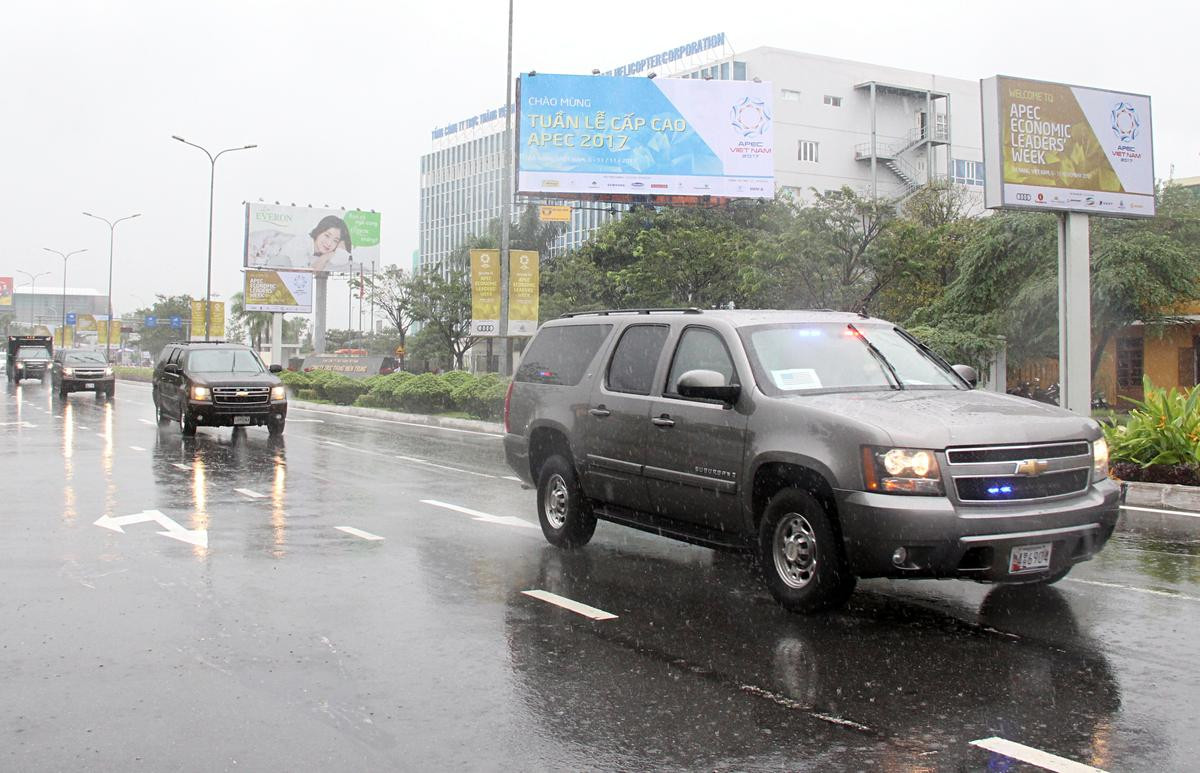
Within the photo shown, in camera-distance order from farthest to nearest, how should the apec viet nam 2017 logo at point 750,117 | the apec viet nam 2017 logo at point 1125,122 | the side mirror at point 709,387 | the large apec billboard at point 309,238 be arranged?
1. the large apec billboard at point 309,238
2. the apec viet nam 2017 logo at point 750,117
3. the apec viet nam 2017 logo at point 1125,122
4. the side mirror at point 709,387

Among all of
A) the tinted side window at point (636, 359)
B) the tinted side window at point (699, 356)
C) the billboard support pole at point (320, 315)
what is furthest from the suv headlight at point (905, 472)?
the billboard support pole at point (320, 315)

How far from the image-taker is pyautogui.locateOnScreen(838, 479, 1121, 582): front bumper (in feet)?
19.2

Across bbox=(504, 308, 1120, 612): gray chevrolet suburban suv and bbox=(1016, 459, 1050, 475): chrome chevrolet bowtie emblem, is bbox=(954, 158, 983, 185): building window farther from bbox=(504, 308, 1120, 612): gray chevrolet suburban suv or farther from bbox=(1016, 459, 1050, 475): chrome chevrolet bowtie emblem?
bbox=(1016, 459, 1050, 475): chrome chevrolet bowtie emblem

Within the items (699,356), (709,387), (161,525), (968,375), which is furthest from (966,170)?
(709,387)

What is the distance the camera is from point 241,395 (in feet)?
66.7

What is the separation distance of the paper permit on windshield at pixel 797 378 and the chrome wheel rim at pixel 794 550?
86 centimetres

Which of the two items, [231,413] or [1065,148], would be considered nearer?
[1065,148]

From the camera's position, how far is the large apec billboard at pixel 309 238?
63.3 m

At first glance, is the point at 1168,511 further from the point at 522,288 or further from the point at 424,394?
the point at 522,288

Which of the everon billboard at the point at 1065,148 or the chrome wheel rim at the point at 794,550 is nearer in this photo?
the chrome wheel rim at the point at 794,550

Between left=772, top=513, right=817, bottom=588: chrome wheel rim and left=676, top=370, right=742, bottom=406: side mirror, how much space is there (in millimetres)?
850

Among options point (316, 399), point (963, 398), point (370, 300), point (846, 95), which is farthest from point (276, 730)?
point (846, 95)

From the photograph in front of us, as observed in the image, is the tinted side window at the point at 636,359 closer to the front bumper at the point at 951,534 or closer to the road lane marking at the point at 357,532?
the front bumper at the point at 951,534

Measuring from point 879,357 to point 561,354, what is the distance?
2851mm
